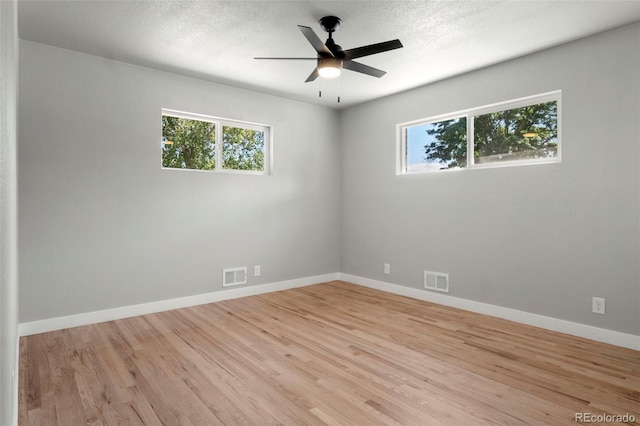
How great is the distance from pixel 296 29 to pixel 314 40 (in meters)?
0.67

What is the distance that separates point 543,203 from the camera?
3.50m

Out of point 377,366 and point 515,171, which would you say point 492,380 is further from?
point 515,171

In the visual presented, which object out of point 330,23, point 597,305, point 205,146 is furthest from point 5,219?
point 597,305

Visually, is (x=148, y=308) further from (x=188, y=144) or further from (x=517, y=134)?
(x=517, y=134)

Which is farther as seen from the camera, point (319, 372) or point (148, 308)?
point (148, 308)

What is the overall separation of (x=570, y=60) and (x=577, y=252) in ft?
5.73

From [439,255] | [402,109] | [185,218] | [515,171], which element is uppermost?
[402,109]

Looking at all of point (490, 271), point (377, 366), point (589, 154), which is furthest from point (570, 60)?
point (377, 366)

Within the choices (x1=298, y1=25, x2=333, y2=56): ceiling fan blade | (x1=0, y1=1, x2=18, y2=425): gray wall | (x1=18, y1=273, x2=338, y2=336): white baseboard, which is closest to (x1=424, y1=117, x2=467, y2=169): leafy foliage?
(x1=298, y1=25, x2=333, y2=56): ceiling fan blade

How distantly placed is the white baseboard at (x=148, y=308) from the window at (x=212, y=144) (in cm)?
153

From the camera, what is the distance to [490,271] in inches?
153

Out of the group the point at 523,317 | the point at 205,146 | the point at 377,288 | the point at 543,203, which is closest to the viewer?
the point at 543,203

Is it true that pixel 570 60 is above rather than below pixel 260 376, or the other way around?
above

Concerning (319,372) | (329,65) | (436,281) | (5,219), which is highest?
(329,65)
